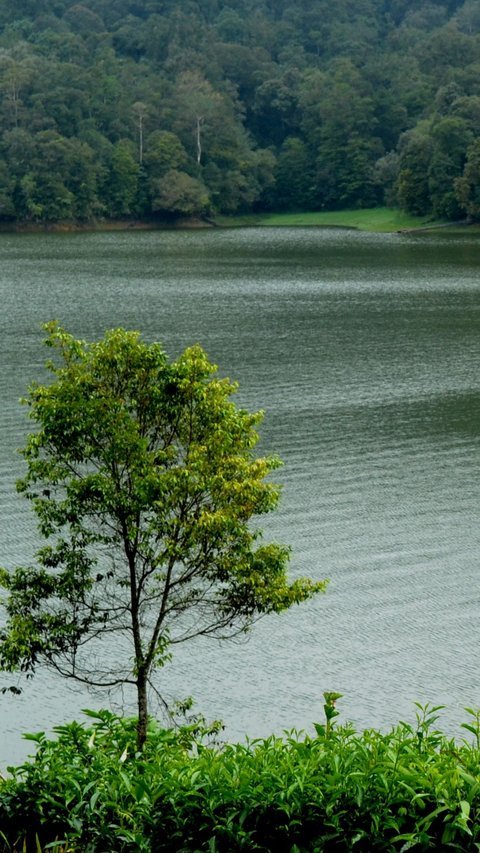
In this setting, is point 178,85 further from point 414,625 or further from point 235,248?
point 414,625

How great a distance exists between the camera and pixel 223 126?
496 feet

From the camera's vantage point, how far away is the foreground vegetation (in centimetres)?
879

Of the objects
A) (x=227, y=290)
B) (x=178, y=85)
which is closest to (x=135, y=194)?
(x=178, y=85)

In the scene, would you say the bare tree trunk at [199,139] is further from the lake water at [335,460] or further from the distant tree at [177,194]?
the lake water at [335,460]

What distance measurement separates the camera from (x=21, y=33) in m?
189

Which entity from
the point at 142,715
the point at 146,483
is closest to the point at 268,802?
the point at 142,715

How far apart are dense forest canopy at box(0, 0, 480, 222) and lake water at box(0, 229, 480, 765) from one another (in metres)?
51.7

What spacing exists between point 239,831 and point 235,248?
95854mm

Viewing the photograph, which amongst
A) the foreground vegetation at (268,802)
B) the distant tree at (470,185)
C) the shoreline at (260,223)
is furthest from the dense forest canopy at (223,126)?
the foreground vegetation at (268,802)

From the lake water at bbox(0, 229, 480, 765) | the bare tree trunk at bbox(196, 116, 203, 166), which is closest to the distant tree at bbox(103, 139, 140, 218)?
the bare tree trunk at bbox(196, 116, 203, 166)

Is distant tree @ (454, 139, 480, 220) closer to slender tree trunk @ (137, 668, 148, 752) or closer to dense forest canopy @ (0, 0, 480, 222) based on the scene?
dense forest canopy @ (0, 0, 480, 222)

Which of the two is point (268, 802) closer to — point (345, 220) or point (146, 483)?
point (146, 483)

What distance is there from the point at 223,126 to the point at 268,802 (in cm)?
14718

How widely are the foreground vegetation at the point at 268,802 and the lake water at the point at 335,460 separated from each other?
7.61 m
